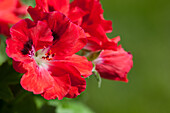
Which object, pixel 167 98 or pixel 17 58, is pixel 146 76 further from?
pixel 17 58

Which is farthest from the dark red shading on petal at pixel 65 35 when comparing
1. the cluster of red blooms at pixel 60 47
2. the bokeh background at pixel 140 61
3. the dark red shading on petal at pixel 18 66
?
the bokeh background at pixel 140 61

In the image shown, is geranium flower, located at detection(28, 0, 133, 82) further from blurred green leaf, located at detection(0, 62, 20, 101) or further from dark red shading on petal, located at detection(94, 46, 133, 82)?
blurred green leaf, located at detection(0, 62, 20, 101)

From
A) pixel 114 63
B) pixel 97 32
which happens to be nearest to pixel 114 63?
pixel 114 63

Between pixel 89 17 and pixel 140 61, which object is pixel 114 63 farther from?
pixel 140 61

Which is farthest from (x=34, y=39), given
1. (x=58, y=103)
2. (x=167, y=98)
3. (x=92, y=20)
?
(x=167, y=98)

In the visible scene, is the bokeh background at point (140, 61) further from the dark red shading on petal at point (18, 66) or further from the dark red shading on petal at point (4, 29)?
the dark red shading on petal at point (18, 66)

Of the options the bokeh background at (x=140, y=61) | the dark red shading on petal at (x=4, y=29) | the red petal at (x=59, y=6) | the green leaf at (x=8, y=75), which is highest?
the red petal at (x=59, y=6)

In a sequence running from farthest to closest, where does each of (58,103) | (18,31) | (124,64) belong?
1. (58,103)
2. (124,64)
3. (18,31)

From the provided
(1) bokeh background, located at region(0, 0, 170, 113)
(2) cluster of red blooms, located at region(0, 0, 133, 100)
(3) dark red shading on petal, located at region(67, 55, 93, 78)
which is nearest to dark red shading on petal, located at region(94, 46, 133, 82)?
(2) cluster of red blooms, located at region(0, 0, 133, 100)
